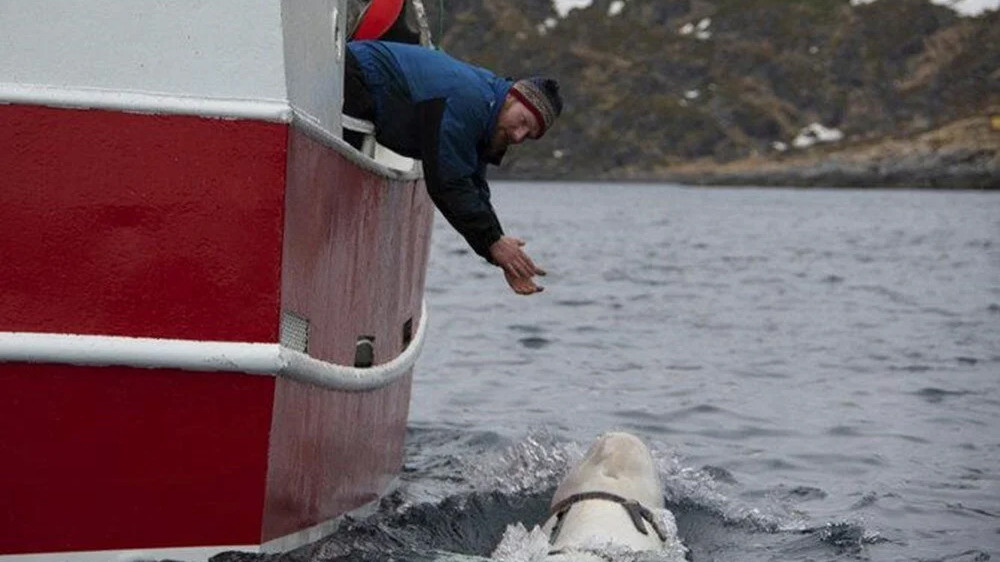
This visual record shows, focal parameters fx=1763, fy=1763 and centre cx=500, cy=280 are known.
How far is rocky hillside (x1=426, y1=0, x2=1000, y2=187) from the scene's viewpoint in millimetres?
162750

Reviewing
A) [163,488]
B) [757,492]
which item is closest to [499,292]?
[757,492]

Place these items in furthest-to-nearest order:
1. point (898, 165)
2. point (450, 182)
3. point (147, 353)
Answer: point (898, 165)
point (450, 182)
point (147, 353)

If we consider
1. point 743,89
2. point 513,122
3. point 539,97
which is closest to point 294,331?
point 513,122

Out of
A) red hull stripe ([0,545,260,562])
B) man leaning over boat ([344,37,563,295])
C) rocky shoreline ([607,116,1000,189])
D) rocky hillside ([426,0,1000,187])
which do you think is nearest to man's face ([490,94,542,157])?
man leaning over boat ([344,37,563,295])

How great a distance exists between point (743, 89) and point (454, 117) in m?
184

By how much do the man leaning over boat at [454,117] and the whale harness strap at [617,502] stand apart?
3.67 feet

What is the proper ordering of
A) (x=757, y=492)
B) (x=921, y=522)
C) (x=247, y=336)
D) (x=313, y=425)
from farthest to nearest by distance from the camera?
1. (x=757, y=492)
2. (x=921, y=522)
3. (x=313, y=425)
4. (x=247, y=336)

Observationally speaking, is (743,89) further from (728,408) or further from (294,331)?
(294,331)

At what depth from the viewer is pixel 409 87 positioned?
6.27 meters

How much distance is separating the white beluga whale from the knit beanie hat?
1543 mm

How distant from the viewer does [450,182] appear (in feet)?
20.2

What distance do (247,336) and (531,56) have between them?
186 m

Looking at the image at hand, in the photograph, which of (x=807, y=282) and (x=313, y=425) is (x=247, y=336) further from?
(x=807, y=282)

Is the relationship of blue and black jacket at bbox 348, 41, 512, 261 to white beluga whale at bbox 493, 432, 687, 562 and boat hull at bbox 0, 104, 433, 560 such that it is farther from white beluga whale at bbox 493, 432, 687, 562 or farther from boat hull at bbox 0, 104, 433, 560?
white beluga whale at bbox 493, 432, 687, 562
